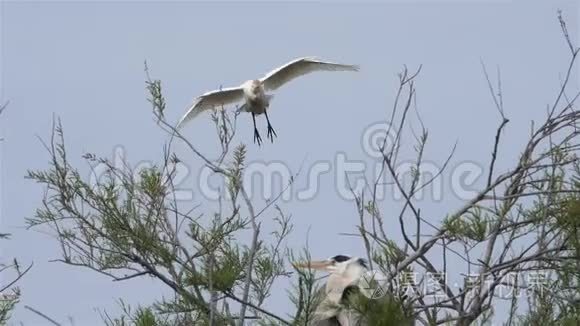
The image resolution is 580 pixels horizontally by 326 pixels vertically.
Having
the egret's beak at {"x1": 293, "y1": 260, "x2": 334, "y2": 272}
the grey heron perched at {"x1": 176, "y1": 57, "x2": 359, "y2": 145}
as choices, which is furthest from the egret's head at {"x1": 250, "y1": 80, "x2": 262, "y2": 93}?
the egret's beak at {"x1": 293, "y1": 260, "x2": 334, "y2": 272}

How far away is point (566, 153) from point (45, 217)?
1842mm

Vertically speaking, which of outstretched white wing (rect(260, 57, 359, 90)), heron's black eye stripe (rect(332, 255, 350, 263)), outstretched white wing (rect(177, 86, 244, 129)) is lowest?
heron's black eye stripe (rect(332, 255, 350, 263))

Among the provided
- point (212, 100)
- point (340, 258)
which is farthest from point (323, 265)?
point (212, 100)

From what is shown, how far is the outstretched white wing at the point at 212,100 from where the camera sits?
6.89 meters

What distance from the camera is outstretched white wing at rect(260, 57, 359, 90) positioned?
7.27 meters

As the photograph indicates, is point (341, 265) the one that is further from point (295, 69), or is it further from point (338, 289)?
point (295, 69)

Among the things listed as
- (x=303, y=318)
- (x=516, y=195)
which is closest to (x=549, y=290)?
(x=516, y=195)

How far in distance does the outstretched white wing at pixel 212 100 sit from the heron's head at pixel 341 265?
9.35 feet

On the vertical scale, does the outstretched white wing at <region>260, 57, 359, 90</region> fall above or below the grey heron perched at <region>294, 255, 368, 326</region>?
above

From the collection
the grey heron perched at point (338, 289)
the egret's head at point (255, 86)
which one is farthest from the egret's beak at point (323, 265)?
the egret's head at point (255, 86)

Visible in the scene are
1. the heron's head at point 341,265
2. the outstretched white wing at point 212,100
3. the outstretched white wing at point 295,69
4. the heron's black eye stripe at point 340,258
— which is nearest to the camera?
the heron's head at point 341,265

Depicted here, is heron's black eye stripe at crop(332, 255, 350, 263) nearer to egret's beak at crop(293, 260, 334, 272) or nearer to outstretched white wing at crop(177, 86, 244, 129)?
egret's beak at crop(293, 260, 334, 272)

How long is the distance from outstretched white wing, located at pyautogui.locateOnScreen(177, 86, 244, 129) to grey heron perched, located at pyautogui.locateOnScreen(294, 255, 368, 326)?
9.75 feet

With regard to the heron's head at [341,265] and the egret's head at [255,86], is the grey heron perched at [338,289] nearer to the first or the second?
the heron's head at [341,265]
